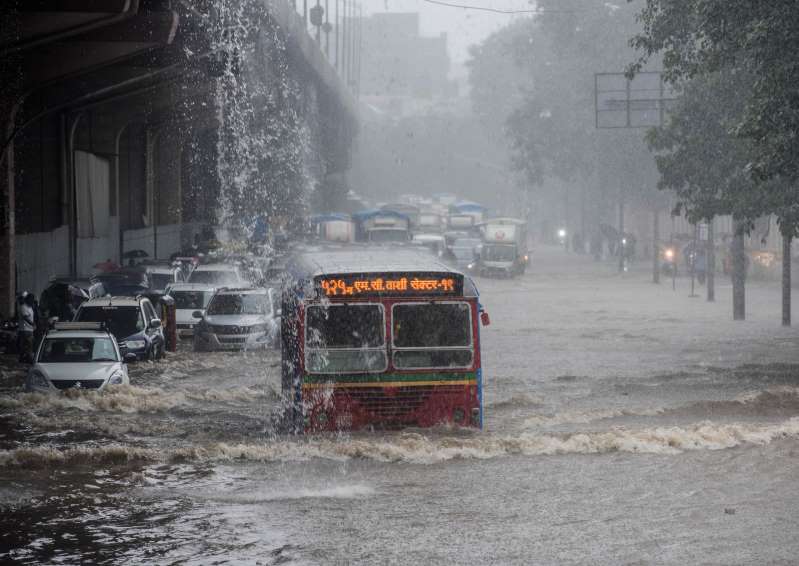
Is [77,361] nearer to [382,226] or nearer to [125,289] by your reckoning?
[125,289]

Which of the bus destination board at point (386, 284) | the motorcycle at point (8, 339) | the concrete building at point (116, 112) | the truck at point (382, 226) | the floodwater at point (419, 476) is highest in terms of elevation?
the concrete building at point (116, 112)

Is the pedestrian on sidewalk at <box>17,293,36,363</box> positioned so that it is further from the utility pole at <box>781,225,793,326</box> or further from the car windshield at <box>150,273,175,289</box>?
the utility pole at <box>781,225,793,326</box>

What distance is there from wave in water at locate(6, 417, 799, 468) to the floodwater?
3 centimetres

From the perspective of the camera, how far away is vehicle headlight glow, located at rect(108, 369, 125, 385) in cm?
2037

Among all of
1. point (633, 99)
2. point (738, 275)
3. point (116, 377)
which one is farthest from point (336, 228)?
point (116, 377)

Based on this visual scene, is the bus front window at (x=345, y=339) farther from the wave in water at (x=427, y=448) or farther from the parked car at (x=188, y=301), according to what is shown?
the parked car at (x=188, y=301)

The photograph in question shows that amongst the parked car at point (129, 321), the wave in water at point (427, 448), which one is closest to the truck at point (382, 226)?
the parked car at point (129, 321)

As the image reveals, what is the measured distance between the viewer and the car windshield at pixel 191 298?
1342 inches

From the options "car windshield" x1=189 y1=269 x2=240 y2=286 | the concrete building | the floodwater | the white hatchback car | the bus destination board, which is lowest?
the floodwater

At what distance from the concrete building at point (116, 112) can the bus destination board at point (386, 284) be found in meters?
10.6

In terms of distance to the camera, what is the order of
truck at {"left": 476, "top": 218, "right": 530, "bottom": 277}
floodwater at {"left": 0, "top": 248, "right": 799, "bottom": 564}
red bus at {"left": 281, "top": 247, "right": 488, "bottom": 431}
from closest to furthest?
floodwater at {"left": 0, "top": 248, "right": 799, "bottom": 564} → red bus at {"left": 281, "top": 247, "right": 488, "bottom": 431} → truck at {"left": 476, "top": 218, "right": 530, "bottom": 277}

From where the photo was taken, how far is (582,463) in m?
15.5

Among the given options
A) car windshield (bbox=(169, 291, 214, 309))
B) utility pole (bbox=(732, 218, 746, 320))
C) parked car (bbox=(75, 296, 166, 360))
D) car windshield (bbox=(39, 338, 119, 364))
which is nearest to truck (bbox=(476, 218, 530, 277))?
utility pole (bbox=(732, 218, 746, 320))

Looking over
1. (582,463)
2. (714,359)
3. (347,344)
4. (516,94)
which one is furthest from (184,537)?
(516,94)
